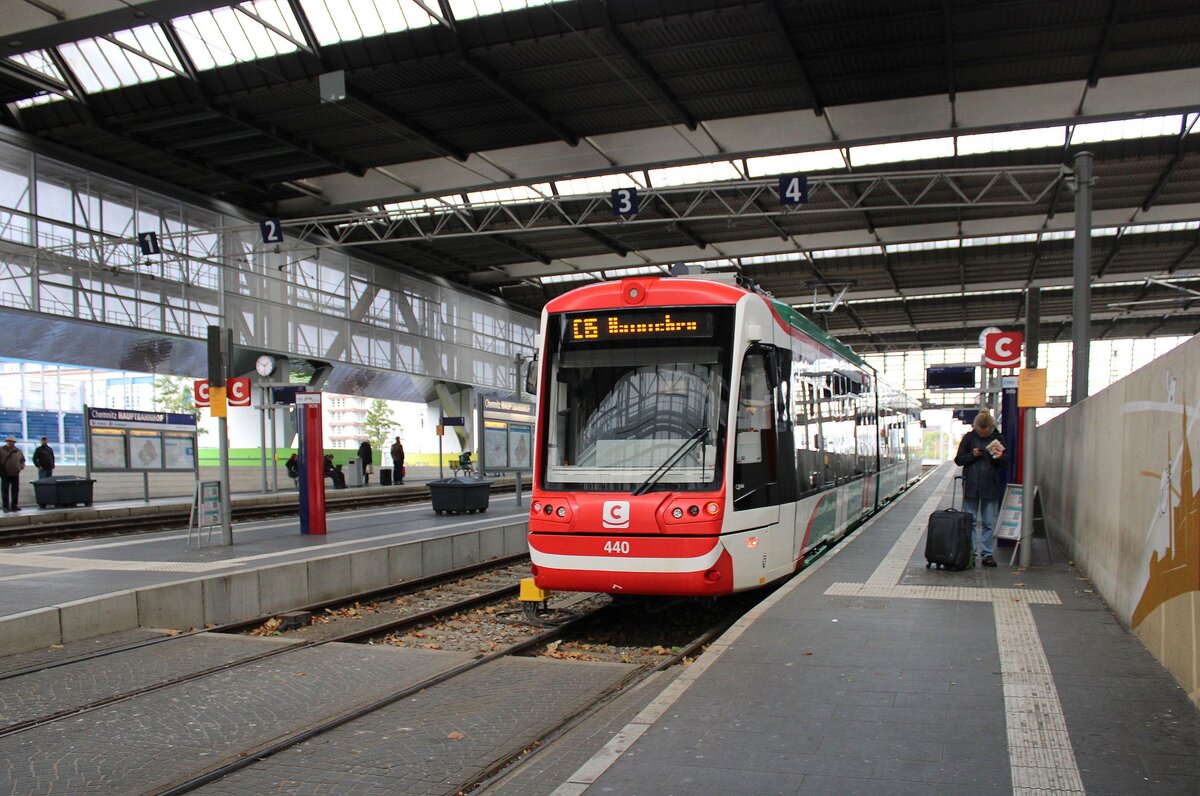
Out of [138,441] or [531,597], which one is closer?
[531,597]

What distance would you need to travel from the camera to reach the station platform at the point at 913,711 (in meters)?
4.55

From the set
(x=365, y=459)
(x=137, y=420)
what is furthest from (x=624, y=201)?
(x=365, y=459)

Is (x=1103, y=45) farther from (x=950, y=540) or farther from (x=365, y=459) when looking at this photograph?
(x=365, y=459)

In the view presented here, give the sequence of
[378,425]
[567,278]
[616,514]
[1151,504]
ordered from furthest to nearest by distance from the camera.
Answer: [378,425] < [567,278] < [616,514] < [1151,504]

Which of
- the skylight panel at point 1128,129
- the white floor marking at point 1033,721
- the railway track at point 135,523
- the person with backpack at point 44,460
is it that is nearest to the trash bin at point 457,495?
the railway track at point 135,523

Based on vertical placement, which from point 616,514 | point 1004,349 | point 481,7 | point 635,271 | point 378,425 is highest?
point 481,7

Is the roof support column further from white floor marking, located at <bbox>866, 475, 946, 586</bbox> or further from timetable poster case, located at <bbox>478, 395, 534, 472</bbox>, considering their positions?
timetable poster case, located at <bbox>478, 395, 534, 472</bbox>

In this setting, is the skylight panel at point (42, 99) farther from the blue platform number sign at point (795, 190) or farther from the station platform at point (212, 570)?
the blue platform number sign at point (795, 190)

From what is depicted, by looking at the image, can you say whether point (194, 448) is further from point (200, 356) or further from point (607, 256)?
point (607, 256)

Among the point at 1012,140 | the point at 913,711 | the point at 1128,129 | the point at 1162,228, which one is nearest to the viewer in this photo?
the point at 913,711

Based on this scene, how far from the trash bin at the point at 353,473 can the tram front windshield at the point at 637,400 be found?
29151 millimetres

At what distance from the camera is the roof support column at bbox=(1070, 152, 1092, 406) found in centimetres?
1312

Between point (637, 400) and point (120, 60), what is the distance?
19041mm

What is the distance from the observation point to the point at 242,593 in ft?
37.9
